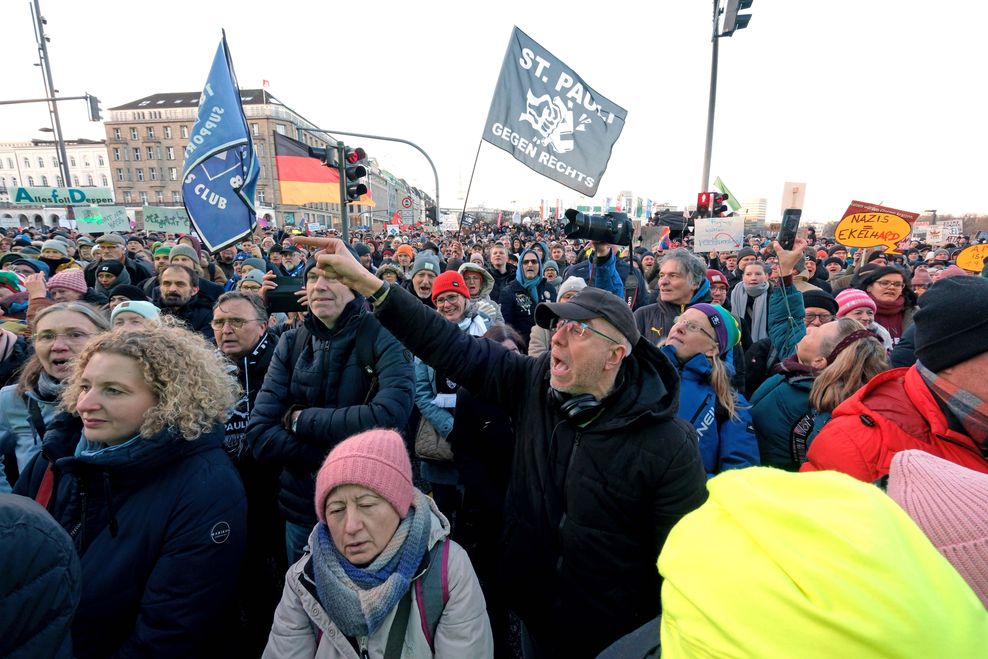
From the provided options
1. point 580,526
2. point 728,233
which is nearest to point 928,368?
point 580,526

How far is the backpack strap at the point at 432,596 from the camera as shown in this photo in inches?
63.7

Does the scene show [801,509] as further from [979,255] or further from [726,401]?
[979,255]

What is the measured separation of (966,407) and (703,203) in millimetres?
7902

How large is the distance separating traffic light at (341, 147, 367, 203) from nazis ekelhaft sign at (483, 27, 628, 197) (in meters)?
2.45

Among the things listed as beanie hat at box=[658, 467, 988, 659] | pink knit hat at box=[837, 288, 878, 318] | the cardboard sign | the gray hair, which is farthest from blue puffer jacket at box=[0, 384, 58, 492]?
the cardboard sign

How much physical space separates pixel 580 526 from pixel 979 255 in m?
11.6

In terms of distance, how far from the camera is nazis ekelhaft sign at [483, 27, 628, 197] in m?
6.09

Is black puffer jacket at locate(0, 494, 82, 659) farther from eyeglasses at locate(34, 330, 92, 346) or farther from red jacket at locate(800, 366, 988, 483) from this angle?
red jacket at locate(800, 366, 988, 483)

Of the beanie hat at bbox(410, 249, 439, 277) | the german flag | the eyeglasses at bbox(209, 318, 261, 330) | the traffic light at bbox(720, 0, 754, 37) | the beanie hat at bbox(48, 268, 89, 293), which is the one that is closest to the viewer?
the eyeglasses at bbox(209, 318, 261, 330)

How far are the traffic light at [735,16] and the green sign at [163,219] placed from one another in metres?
16.0

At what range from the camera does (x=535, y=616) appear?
78.9 inches

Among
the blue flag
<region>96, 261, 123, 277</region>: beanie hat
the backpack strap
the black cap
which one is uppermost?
the blue flag

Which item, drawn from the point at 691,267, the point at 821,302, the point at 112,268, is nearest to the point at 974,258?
the point at 821,302

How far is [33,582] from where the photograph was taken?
0.96 meters
